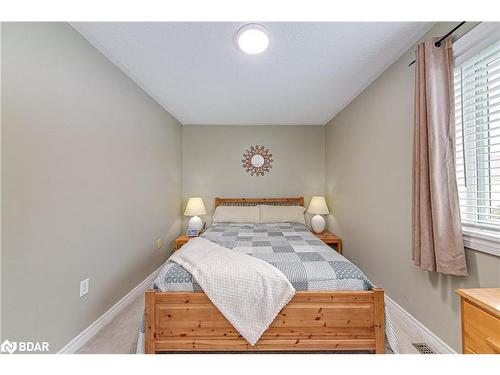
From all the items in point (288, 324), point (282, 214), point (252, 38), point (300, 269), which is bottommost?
point (288, 324)

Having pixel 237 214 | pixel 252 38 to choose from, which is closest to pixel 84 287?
pixel 237 214

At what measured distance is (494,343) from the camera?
776mm

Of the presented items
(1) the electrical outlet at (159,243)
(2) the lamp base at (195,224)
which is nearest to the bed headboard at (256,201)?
(2) the lamp base at (195,224)

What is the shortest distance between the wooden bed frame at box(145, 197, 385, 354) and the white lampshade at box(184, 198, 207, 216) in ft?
6.43

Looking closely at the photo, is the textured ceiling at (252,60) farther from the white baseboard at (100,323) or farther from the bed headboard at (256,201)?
the white baseboard at (100,323)

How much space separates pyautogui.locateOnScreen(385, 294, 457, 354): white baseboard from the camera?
1454 millimetres

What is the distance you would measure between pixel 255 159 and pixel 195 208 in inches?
51.2

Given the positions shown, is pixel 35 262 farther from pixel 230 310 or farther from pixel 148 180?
pixel 148 180

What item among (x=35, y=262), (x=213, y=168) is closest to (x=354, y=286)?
(x=35, y=262)

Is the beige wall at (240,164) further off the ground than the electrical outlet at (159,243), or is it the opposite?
the beige wall at (240,164)

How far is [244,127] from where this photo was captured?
3.76 metres

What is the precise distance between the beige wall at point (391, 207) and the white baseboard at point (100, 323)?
8.36 ft

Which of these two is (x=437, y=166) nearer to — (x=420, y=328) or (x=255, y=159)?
(x=420, y=328)

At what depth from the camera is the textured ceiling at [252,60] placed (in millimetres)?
1573
